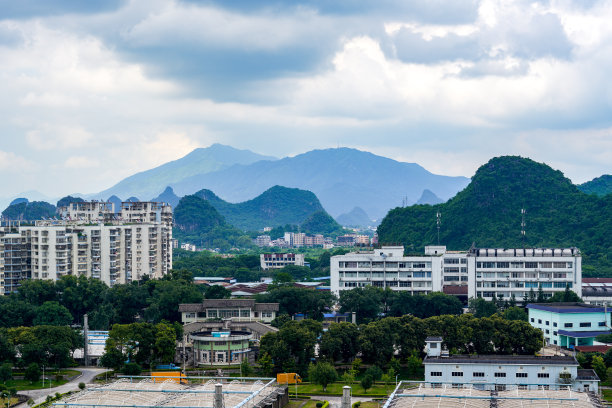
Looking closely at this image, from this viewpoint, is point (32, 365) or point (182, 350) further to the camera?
point (182, 350)

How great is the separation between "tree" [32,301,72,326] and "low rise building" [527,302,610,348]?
27982 millimetres

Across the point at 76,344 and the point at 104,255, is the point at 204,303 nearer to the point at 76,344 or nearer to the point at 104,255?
the point at 76,344

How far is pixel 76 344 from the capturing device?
41.9m

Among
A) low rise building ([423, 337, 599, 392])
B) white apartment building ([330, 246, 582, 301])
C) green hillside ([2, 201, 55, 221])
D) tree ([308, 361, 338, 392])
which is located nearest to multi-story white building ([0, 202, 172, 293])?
white apartment building ([330, 246, 582, 301])

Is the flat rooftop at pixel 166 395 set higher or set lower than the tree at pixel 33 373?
higher

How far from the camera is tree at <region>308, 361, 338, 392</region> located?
117ft

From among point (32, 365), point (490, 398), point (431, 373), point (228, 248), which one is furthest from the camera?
point (228, 248)

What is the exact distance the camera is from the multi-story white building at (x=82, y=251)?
205 ft

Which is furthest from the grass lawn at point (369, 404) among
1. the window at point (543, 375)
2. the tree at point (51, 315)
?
the tree at point (51, 315)

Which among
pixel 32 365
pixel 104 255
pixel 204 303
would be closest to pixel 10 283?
pixel 104 255

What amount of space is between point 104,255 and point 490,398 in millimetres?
46479

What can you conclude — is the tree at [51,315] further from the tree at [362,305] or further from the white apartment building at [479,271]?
the white apartment building at [479,271]

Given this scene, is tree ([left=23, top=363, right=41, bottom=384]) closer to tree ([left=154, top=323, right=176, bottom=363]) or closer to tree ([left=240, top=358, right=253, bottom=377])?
tree ([left=154, top=323, right=176, bottom=363])

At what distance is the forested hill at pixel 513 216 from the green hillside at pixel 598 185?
37328 millimetres
